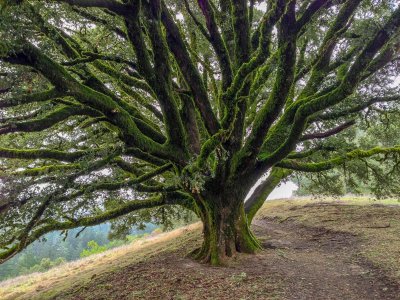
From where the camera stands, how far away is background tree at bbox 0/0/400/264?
498cm

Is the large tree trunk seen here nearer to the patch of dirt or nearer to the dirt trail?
the patch of dirt

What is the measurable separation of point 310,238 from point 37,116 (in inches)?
399

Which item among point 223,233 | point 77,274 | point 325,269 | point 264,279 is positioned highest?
point 223,233

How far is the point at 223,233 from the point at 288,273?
1.97 m

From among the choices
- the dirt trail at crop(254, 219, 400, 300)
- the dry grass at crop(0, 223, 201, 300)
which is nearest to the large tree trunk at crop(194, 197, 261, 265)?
the dirt trail at crop(254, 219, 400, 300)

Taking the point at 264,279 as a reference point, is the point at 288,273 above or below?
below

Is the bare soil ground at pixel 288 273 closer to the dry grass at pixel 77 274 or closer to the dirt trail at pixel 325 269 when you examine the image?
the dirt trail at pixel 325 269

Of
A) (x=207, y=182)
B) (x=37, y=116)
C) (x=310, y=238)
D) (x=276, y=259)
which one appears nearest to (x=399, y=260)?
(x=276, y=259)

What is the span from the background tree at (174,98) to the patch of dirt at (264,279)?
0.94 meters

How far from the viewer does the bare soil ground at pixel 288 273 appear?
6.48 metres

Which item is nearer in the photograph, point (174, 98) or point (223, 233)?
point (174, 98)

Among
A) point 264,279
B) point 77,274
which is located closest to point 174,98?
point 264,279

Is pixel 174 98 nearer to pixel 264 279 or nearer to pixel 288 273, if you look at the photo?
pixel 264 279

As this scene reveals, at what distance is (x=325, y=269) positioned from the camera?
8094 millimetres
